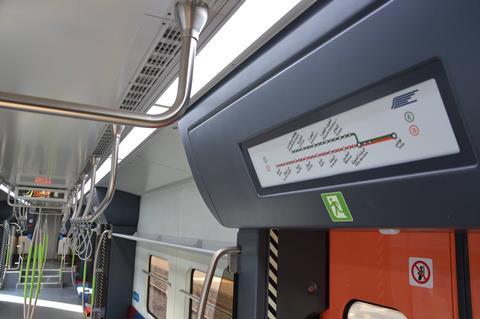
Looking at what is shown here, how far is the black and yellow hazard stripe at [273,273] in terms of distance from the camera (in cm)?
169

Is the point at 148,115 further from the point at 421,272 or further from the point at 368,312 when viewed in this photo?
the point at 368,312

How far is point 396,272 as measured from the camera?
1.49 meters

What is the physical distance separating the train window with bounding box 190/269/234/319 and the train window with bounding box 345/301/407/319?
1.55 metres

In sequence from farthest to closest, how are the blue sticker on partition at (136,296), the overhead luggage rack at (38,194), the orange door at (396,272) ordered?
the blue sticker on partition at (136,296) < the overhead luggage rack at (38,194) < the orange door at (396,272)

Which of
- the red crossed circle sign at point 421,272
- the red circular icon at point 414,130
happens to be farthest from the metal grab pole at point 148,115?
the red crossed circle sign at point 421,272

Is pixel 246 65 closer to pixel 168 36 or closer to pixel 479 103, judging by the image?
pixel 168 36

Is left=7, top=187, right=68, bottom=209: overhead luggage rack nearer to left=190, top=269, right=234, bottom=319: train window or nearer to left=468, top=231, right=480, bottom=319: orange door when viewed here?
left=190, top=269, right=234, bottom=319: train window

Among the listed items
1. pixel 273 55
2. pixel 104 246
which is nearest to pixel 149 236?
pixel 104 246

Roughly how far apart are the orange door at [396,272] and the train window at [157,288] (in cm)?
371

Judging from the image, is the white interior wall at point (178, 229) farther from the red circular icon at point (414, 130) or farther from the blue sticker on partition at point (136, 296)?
the red circular icon at point (414, 130)

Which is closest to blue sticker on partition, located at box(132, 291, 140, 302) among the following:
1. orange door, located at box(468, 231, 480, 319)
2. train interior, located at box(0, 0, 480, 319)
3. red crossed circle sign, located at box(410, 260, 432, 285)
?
train interior, located at box(0, 0, 480, 319)

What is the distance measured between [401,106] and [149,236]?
5.34m

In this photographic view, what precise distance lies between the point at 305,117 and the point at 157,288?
501cm

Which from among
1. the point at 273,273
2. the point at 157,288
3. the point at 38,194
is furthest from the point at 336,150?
the point at 38,194
